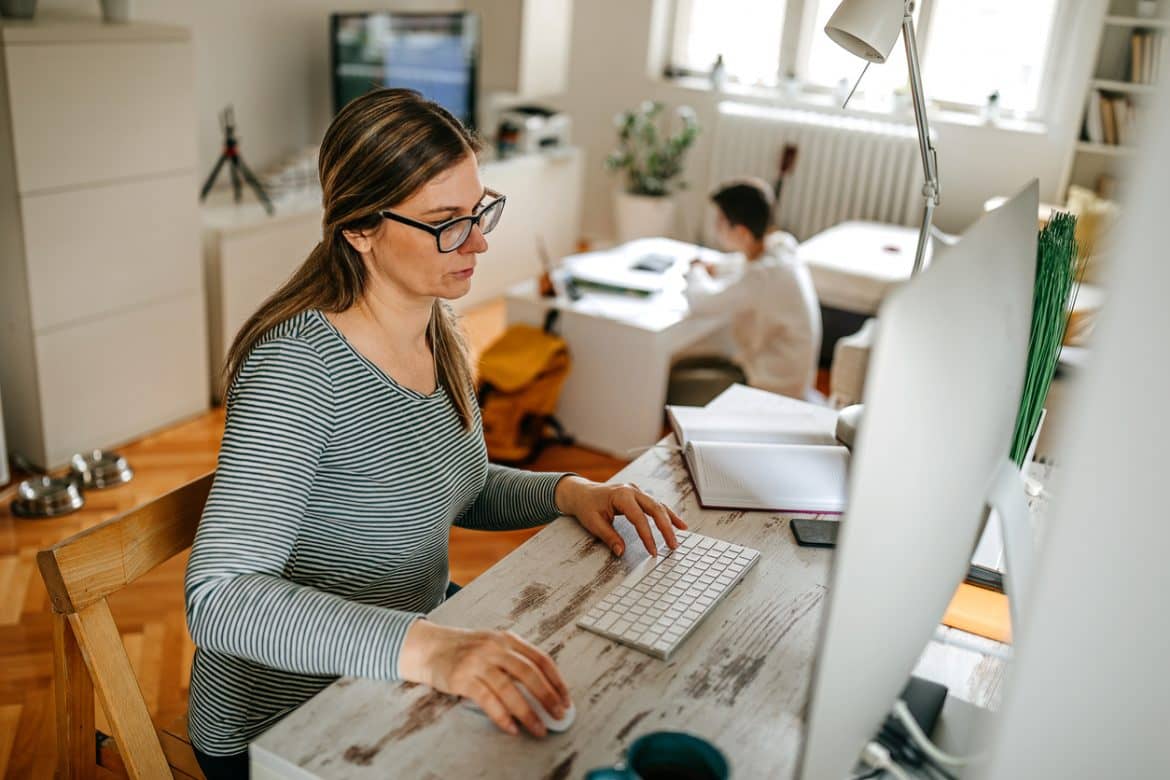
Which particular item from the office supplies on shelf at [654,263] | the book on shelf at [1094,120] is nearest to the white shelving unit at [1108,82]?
the book on shelf at [1094,120]

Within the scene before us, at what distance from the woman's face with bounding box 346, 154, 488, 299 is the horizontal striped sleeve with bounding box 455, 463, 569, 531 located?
0.33 m

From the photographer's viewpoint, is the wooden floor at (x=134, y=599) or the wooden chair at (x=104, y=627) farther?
the wooden floor at (x=134, y=599)

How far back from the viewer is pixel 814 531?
1524mm

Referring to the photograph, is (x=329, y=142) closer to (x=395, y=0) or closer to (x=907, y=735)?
(x=907, y=735)

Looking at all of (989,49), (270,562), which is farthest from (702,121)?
(270,562)

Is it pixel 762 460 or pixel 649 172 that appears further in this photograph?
pixel 649 172

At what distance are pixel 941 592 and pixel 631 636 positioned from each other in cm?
38

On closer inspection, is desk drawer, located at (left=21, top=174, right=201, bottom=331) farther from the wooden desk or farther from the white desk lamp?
the white desk lamp

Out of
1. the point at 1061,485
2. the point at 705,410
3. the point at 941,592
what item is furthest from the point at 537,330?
the point at 1061,485

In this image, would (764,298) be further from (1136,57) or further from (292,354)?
(1136,57)

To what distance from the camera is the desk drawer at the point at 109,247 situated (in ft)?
10.4

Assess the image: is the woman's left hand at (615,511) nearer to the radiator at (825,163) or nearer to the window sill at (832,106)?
the window sill at (832,106)

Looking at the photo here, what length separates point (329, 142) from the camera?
1401 mm

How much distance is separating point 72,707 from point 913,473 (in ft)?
3.47
